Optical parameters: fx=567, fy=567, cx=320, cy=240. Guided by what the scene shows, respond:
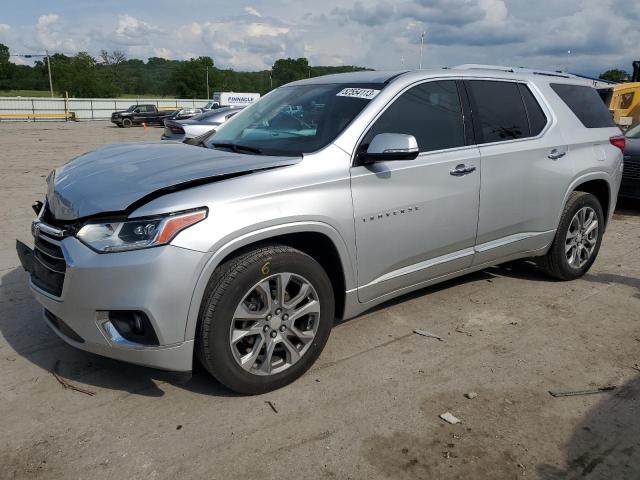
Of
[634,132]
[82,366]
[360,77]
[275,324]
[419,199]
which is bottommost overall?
[82,366]

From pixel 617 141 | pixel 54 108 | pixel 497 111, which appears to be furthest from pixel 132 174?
pixel 54 108

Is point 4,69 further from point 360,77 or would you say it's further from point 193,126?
point 360,77

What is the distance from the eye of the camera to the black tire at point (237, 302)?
2.87 m

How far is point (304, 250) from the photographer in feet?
11.2

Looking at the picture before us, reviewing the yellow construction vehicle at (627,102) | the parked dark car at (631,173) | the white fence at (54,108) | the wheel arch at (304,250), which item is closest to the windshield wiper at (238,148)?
the wheel arch at (304,250)

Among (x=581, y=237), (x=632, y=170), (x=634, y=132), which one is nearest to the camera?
(x=581, y=237)

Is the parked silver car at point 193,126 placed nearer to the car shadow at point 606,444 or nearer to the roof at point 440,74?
the roof at point 440,74

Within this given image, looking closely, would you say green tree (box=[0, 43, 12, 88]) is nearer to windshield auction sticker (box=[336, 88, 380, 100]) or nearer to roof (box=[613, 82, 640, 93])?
roof (box=[613, 82, 640, 93])

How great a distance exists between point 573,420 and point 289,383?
155cm

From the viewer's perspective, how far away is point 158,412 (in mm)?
3021

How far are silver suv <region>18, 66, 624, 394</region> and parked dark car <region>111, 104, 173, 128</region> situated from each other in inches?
1441

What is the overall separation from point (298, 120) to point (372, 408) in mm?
1959

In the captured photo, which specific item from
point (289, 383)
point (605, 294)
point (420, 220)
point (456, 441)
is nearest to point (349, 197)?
point (420, 220)

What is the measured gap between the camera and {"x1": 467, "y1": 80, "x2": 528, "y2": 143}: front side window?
420 centimetres
